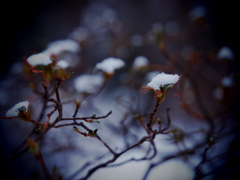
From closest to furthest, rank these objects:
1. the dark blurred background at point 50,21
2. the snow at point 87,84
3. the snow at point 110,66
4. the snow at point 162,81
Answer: the snow at point 162,81 < the snow at point 110,66 < the snow at point 87,84 < the dark blurred background at point 50,21

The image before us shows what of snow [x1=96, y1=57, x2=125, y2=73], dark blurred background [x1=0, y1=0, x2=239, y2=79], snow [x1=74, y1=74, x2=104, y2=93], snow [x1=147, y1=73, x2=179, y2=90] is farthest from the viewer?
dark blurred background [x1=0, y1=0, x2=239, y2=79]

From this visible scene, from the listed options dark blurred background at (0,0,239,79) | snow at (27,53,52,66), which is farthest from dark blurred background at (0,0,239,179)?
snow at (27,53,52,66)

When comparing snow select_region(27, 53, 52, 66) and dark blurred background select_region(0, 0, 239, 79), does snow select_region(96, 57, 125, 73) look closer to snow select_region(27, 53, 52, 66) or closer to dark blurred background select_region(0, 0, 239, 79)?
snow select_region(27, 53, 52, 66)

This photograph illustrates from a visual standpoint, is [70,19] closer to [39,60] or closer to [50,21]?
[50,21]

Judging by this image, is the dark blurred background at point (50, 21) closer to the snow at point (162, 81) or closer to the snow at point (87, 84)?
the snow at point (87, 84)

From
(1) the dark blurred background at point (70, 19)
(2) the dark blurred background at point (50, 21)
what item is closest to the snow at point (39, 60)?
(2) the dark blurred background at point (50, 21)

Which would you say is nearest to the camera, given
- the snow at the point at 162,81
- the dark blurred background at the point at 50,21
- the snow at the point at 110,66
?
the snow at the point at 162,81

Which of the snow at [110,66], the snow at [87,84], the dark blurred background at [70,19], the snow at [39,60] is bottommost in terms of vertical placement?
the snow at [39,60]

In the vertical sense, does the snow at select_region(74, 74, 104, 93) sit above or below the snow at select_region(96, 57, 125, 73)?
above

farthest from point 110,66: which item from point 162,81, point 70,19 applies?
point 70,19

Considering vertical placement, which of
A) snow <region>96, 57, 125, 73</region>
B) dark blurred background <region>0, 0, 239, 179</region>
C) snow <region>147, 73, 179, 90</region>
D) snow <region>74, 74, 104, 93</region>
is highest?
dark blurred background <region>0, 0, 239, 179</region>

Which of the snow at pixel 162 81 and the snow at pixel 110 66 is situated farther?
the snow at pixel 110 66

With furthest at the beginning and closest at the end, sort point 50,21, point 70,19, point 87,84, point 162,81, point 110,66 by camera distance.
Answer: point 70,19, point 50,21, point 87,84, point 110,66, point 162,81
